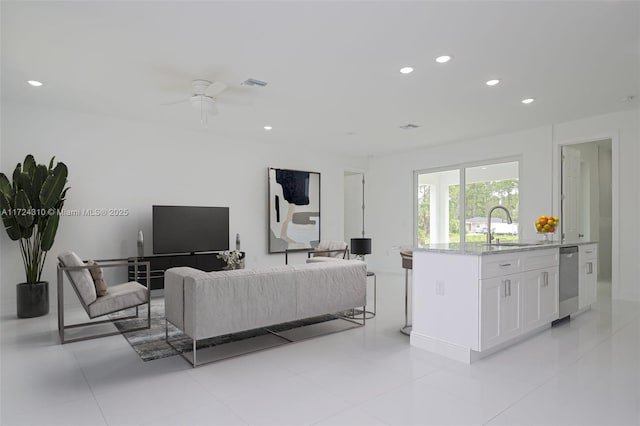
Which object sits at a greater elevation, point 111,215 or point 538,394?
point 111,215

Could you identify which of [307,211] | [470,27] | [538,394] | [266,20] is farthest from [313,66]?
[307,211]

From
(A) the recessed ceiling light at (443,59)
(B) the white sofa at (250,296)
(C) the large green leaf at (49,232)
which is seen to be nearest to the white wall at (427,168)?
(A) the recessed ceiling light at (443,59)

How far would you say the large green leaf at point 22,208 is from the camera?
4477mm

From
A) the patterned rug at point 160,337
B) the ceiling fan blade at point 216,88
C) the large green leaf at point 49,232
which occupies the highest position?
the ceiling fan blade at point 216,88

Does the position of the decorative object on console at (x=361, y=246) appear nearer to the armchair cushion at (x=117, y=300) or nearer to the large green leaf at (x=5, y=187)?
the armchair cushion at (x=117, y=300)

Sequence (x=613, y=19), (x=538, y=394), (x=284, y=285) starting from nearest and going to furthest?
1. (x=538, y=394)
2. (x=613, y=19)
3. (x=284, y=285)

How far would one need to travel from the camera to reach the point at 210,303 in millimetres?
3141

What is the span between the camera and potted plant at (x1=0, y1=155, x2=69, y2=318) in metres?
4.53

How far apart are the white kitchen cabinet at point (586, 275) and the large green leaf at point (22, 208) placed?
22.2 ft

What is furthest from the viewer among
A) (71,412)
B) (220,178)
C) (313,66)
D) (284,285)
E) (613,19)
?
(220,178)

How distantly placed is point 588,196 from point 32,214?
30.7 ft

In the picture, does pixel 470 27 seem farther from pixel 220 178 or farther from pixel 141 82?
pixel 220 178

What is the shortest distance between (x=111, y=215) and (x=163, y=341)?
2.87 metres

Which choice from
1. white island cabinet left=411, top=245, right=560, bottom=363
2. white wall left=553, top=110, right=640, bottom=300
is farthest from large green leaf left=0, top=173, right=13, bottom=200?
white wall left=553, top=110, right=640, bottom=300
